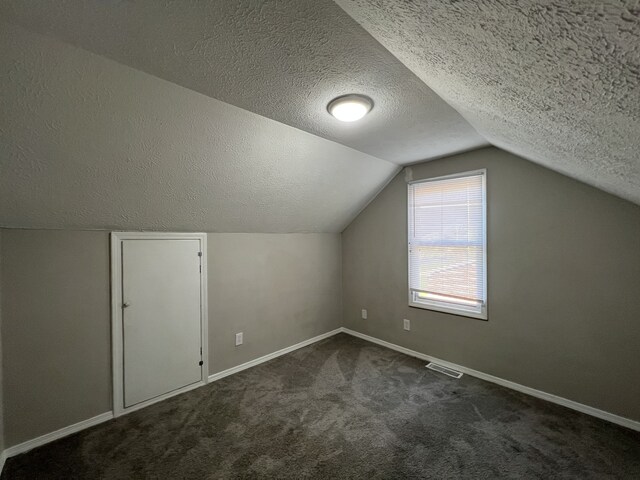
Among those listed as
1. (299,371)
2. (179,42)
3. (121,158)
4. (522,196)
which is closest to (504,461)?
(299,371)

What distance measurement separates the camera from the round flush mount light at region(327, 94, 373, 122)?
164 centimetres

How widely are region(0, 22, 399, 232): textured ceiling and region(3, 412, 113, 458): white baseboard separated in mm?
1475

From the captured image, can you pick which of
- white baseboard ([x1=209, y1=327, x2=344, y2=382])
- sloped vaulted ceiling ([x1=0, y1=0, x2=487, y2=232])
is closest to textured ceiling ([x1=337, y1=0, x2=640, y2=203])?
sloped vaulted ceiling ([x1=0, y1=0, x2=487, y2=232])

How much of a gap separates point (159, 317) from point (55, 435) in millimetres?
980

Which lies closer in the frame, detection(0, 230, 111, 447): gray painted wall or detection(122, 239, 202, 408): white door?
detection(0, 230, 111, 447): gray painted wall

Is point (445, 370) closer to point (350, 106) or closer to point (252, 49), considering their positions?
point (350, 106)

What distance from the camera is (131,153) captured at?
179cm

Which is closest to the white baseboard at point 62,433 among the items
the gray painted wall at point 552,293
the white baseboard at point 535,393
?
the white baseboard at point 535,393

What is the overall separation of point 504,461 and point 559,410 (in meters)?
0.91

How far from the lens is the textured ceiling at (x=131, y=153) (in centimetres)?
133

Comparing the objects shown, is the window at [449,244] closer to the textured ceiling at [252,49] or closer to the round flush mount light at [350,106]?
the textured ceiling at [252,49]

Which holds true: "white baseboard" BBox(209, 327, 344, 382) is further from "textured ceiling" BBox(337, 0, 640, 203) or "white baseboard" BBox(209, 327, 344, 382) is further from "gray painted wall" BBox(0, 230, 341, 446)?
"textured ceiling" BBox(337, 0, 640, 203)

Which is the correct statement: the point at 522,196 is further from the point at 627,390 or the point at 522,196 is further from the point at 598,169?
the point at 627,390

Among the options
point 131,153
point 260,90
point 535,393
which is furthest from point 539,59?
point 535,393
